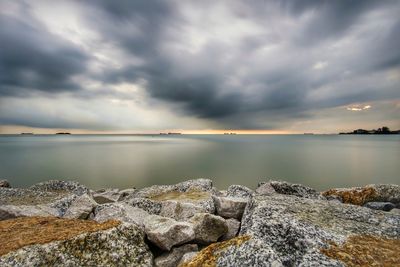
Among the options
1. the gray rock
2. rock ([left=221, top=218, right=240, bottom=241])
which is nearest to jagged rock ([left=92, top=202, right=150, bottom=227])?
the gray rock

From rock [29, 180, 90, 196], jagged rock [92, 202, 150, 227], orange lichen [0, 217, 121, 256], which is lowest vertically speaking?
rock [29, 180, 90, 196]

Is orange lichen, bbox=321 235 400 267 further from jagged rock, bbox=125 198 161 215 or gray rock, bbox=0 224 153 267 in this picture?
jagged rock, bbox=125 198 161 215

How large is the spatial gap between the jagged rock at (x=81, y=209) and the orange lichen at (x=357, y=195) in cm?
1190

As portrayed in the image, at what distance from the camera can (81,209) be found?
9.02 m

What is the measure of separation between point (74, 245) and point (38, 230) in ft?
4.84

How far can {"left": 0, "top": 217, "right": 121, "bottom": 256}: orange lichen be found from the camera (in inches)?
229

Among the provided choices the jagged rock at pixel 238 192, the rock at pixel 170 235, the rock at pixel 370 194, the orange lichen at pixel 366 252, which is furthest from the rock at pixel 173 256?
the rock at pixel 370 194

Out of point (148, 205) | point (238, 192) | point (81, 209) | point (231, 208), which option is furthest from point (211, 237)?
point (238, 192)

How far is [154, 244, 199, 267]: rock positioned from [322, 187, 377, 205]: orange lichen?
33.7ft

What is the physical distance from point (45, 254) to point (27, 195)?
12.7m

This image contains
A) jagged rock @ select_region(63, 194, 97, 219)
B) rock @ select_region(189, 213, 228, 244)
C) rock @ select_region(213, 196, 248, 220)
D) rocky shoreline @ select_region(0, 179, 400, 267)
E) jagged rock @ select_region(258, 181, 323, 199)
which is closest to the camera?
rocky shoreline @ select_region(0, 179, 400, 267)

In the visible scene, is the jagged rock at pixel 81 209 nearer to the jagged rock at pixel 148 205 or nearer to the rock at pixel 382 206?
the jagged rock at pixel 148 205

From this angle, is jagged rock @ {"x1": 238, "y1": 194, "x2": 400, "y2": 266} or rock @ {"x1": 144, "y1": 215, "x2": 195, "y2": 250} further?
rock @ {"x1": 144, "y1": 215, "x2": 195, "y2": 250}

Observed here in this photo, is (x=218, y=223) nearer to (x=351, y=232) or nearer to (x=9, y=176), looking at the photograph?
(x=351, y=232)
